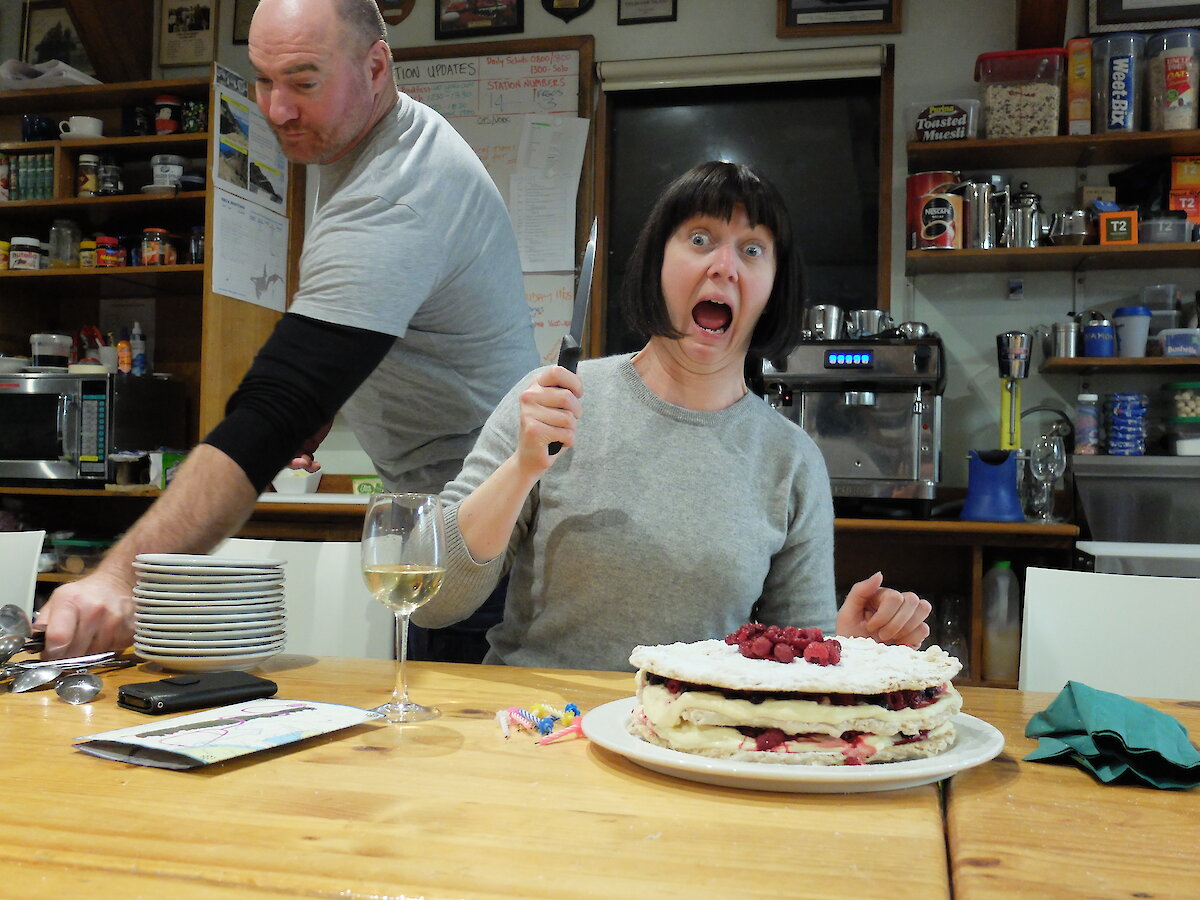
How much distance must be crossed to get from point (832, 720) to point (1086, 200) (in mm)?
3130

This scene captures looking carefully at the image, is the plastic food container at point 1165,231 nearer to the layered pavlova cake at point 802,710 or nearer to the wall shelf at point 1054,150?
the wall shelf at point 1054,150

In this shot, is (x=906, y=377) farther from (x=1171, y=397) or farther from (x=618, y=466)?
(x=618, y=466)

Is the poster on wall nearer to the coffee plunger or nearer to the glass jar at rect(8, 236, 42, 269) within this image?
the glass jar at rect(8, 236, 42, 269)

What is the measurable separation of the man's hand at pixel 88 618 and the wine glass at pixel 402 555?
45cm

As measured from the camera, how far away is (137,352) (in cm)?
398

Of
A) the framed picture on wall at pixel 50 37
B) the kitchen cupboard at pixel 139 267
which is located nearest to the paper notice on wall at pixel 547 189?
the kitchen cupboard at pixel 139 267

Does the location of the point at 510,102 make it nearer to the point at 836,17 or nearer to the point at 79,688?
the point at 836,17

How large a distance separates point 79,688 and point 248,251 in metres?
3.13

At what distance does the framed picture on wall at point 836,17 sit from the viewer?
3537mm

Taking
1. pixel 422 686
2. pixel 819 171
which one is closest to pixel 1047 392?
pixel 819 171

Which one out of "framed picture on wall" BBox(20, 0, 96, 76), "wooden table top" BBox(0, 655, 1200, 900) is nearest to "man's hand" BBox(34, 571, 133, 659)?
"wooden table top" BBox(0, 655, 1200, 900)

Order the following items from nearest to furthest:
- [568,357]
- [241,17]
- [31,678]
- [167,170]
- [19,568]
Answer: [31,678] → [568,357] → [19,568] → [167,170] → [241,17]

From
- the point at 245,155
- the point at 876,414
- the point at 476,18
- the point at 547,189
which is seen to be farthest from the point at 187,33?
the point at 876,414

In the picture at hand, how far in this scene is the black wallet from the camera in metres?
0.95
